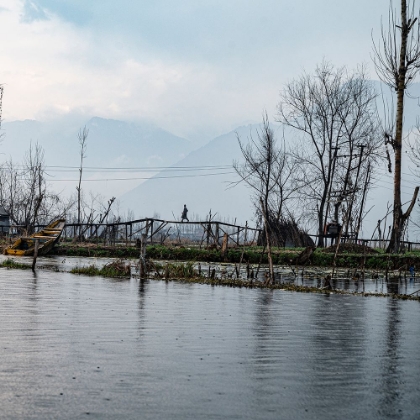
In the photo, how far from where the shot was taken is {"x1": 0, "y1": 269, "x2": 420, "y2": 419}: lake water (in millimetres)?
6559

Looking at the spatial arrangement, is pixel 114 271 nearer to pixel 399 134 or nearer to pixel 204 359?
pixel 204 359

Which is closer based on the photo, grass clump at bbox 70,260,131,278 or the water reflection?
the water reflection

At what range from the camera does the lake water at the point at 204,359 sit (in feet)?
21.5

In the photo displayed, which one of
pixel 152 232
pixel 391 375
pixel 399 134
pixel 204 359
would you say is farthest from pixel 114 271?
pixel 152 232

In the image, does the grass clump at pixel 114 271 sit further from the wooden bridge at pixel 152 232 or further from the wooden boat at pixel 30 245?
the wooden boat at pixel 30 245

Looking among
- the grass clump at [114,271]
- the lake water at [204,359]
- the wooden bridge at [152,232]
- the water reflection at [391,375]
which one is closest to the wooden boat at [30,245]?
the wooden bridge at [152,232]

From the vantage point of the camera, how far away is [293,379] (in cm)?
777

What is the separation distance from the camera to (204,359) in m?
8.82

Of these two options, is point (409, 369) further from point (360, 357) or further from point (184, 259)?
point (184, 259)

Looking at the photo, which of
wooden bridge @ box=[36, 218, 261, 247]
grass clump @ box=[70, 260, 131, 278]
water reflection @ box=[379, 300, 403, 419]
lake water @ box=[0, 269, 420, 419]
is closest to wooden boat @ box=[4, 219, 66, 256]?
wooden bridge @ box=[36, 218, 261, 247]

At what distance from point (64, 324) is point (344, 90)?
156 ft

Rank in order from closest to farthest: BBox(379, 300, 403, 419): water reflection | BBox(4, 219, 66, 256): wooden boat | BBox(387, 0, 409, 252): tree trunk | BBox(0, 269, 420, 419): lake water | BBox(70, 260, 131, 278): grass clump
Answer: BBox(0, 269, 420, 419): lake water, BBox(379, 300, 403, 419): water reflection, BBox(70, 260, 131, 278): grass clump, BBox(387, 0, 409, 252): tree trunk, BBox(4, 219, 66, 256): wooden boat

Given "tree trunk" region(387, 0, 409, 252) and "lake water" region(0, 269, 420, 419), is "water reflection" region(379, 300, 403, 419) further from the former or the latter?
"tree trunk" region(387, 0, 409, 252)

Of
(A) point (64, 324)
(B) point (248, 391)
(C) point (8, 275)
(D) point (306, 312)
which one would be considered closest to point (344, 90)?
(C) point (8, 275)
